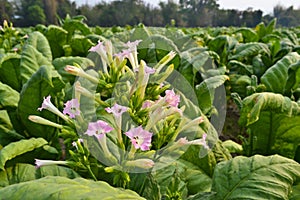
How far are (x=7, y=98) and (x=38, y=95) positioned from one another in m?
0.25

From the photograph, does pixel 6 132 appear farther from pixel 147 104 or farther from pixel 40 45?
pixel 147 104

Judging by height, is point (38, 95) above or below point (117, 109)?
below

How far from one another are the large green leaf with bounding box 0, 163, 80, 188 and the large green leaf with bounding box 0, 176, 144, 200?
0.42 meters

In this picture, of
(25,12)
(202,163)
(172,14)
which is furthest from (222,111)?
(172,14)

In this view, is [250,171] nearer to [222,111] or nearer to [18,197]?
[18,197]

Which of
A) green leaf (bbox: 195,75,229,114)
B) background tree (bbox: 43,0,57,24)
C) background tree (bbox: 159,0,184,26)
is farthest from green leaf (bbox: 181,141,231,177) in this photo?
background tree (bbox: 159,0,184,26)

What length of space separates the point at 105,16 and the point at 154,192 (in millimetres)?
35288

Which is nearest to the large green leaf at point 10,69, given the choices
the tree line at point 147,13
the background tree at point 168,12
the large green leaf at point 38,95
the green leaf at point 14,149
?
the large green leaf at point 38,95

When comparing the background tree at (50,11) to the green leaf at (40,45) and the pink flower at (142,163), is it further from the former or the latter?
the pink flower at (142,163)

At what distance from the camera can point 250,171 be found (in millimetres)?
1166

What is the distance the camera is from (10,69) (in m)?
2.31

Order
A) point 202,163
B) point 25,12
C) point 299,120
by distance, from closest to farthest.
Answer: point 202,163 → point 299,120 → point 25,12

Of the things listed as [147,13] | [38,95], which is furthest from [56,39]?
[147,13]

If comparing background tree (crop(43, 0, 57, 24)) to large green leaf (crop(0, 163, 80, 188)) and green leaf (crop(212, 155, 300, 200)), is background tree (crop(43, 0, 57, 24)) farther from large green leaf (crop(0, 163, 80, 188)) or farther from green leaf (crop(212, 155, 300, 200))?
green leaf (crop(212, 155, 300, 200))
